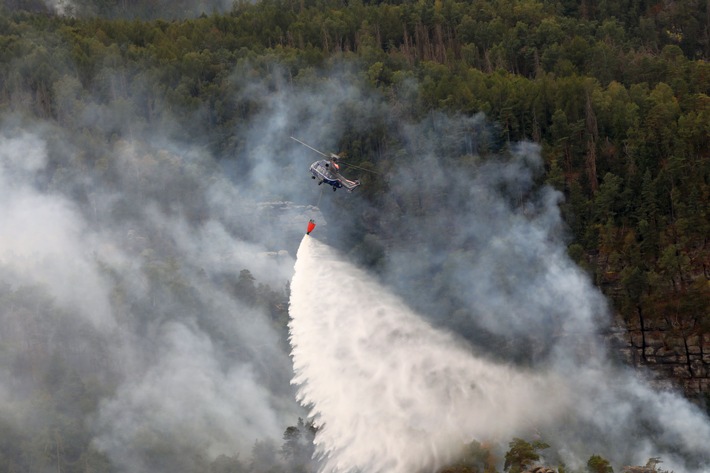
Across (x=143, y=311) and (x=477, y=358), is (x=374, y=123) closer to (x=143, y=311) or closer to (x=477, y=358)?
(x=143, y=311)

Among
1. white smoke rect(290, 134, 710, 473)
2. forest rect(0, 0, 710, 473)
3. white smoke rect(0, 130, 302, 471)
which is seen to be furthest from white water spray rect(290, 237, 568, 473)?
white smoke rect(0, 130, 302, 471)

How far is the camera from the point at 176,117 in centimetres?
11312

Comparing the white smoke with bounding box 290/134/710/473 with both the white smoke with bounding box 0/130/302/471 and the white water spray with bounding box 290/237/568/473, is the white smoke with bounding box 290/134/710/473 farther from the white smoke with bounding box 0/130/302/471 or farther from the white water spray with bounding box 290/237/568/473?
the white smoke with bounding box 0/130/302/471

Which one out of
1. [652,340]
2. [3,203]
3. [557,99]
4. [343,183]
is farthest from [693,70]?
[3,203]

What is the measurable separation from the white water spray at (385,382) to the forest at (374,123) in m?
3.45

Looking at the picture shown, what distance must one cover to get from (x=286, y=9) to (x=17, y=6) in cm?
3377

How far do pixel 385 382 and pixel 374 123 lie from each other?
29437 millimetres

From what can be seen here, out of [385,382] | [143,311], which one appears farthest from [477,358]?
[143,311]

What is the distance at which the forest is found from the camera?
9300 centimetres

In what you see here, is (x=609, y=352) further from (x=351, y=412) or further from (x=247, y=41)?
(x=247, y=41)

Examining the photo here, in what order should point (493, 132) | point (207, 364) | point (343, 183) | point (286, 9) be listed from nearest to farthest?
point (343, 183) → point (207, 364) → point (493, 132) → point (286, 9)

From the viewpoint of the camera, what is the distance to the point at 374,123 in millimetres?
108312

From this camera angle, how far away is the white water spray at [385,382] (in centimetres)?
8212

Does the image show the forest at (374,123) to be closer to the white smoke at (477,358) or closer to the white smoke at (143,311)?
the white smoke at (143,311)
